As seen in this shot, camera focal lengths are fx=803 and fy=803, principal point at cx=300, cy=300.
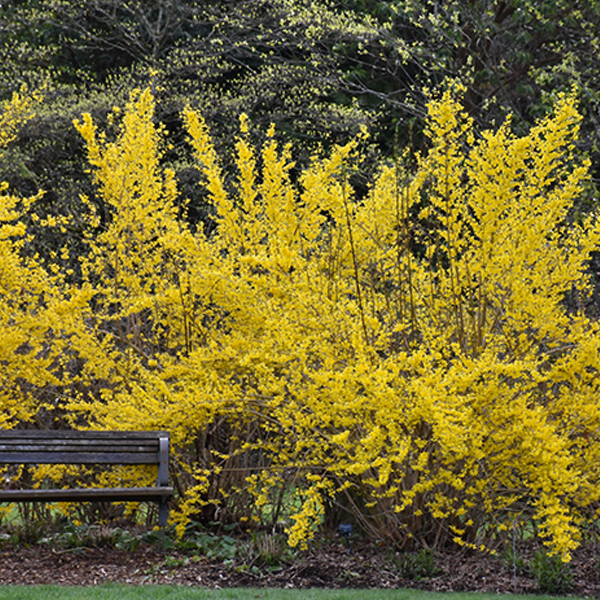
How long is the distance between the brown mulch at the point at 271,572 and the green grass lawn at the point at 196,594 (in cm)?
21

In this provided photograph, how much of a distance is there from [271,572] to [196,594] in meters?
0.68

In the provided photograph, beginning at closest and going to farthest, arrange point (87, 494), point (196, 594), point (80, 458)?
1. point (196, 594)
2. point (87, 494)
3. point (80, 458)

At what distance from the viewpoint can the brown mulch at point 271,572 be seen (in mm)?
4629

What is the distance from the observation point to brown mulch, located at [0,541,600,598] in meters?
4.63

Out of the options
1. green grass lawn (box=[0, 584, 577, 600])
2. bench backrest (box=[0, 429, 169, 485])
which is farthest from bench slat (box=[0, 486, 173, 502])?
green grass lawn (box=[0, 584, 577, 600])

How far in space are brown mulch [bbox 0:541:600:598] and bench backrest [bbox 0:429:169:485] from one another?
567 millimetres

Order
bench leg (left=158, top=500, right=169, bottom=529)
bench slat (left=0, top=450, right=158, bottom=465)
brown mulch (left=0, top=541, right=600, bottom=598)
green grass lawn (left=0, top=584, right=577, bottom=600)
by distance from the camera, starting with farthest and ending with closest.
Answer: bench slat (left=0, top=450, right=158, bottom=465)
bench leg (left=158, top=500, right=169, bottom=529)
brown mulch (left=0, top=541, right=600, bottom=598)
green grass lawn (left=0, top=584, right=577, bottom=600)

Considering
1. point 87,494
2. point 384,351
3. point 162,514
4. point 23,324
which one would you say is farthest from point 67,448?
point 384,351

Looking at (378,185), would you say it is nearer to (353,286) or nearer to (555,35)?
(353,286)

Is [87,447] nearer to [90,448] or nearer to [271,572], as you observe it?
[90,448]

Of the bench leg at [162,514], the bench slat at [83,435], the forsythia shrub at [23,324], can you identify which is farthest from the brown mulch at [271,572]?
the forsythia shrub at [23,324]

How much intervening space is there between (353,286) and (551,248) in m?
1.32

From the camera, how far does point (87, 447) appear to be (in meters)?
5.34

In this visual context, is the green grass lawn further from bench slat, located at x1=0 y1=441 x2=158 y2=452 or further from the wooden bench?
bench slat, located at x1=0 y1=441 x2=158 y2=452
